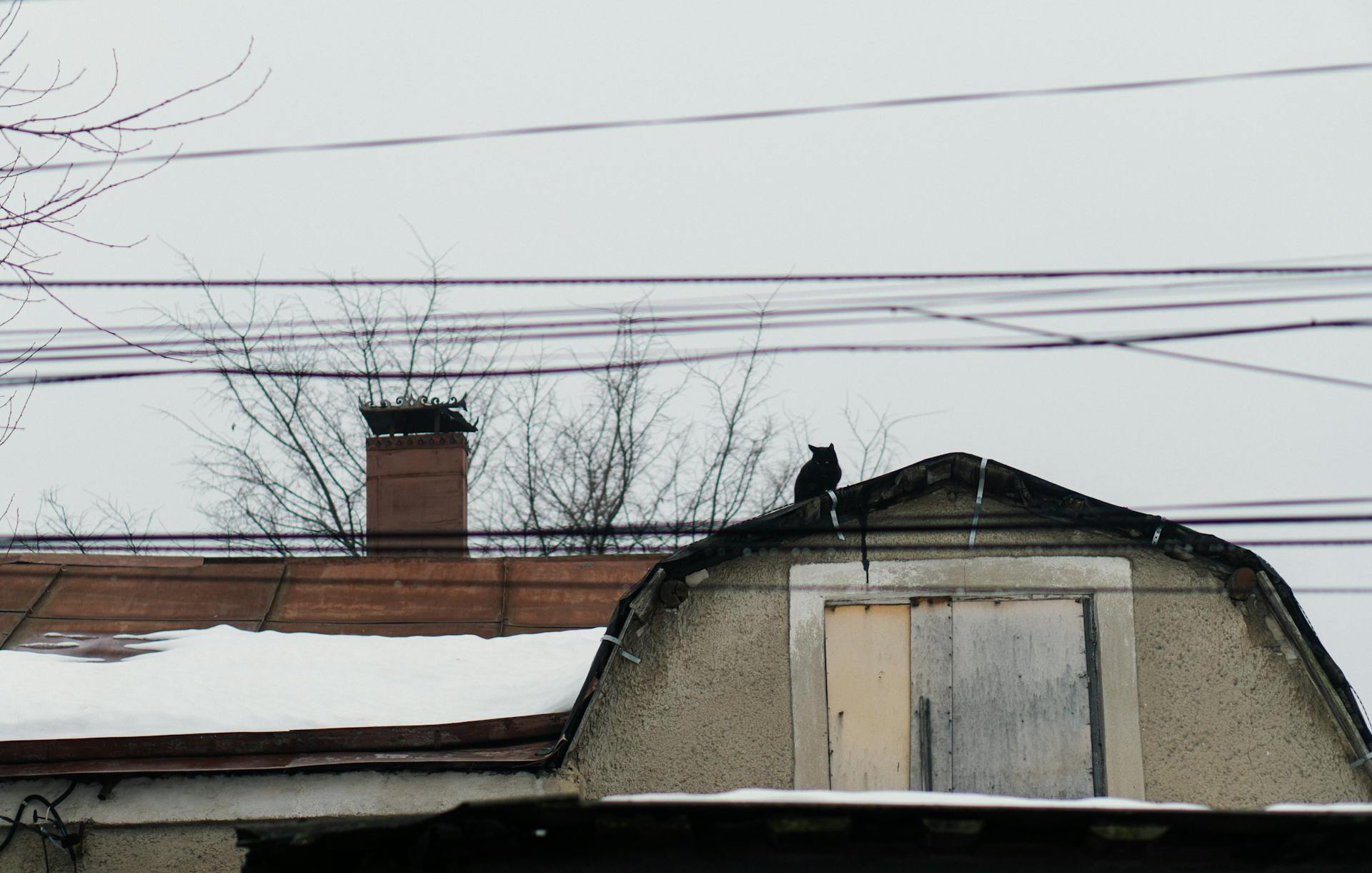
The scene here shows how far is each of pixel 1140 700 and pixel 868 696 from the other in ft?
5.36

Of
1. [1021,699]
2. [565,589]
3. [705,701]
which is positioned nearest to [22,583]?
[565,589]

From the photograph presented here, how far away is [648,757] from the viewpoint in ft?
25.8

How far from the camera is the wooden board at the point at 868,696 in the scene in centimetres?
790

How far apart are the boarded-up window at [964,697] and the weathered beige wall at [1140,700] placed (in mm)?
340

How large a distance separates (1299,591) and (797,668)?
308 centimetres

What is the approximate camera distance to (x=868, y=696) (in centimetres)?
800

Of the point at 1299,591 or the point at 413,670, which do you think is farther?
the point at 413,670

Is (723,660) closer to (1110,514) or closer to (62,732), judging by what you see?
(1110,514)

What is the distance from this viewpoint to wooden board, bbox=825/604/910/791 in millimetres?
7898

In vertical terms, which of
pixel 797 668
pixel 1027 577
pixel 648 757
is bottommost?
pixel 648 757

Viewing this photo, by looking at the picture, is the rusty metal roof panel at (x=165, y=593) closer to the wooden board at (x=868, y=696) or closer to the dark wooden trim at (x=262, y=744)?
the dark wooden trim at (x=262, y=744)

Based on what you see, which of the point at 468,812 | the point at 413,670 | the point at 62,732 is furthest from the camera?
the point at 413,670

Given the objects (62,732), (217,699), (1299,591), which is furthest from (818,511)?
(62,732)

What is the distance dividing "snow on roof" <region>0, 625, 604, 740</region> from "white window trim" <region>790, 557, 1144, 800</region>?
4.80 ft
